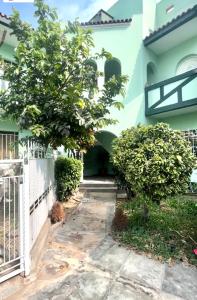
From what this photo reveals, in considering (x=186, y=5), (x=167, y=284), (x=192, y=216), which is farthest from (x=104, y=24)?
(x=167, y=284)

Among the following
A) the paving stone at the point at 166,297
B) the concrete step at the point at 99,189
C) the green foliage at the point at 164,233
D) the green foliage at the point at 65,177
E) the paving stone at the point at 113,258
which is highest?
the green foliage at the point at 65,177

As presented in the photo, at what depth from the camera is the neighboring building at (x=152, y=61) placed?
10.8 m

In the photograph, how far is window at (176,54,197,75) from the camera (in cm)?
1177

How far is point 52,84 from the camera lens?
6.28 metres

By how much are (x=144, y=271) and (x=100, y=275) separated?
0.87m

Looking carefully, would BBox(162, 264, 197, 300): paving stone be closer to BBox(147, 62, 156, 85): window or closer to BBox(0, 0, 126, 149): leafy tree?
BBox(0, 0, 126, 149): leafy tree

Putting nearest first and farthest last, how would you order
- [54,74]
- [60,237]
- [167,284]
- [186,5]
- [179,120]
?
1. [167,284]
2. [60,237]
3. [54,74]
4. [179,120]
5. [186,5]

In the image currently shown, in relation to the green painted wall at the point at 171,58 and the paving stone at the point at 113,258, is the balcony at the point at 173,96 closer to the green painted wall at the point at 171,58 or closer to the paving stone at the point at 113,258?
the green painted wall at the point at 171,58

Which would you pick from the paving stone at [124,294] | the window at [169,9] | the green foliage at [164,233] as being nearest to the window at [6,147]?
the green foliage at [164,233]

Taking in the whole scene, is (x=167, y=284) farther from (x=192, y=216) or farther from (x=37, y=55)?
(x=37, y=55)

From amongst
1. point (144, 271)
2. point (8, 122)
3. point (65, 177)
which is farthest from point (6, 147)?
point (144, 271)

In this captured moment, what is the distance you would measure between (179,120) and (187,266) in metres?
8.15

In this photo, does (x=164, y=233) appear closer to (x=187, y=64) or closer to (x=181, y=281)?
(x=181, y=281)

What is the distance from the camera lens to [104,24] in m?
11.9
